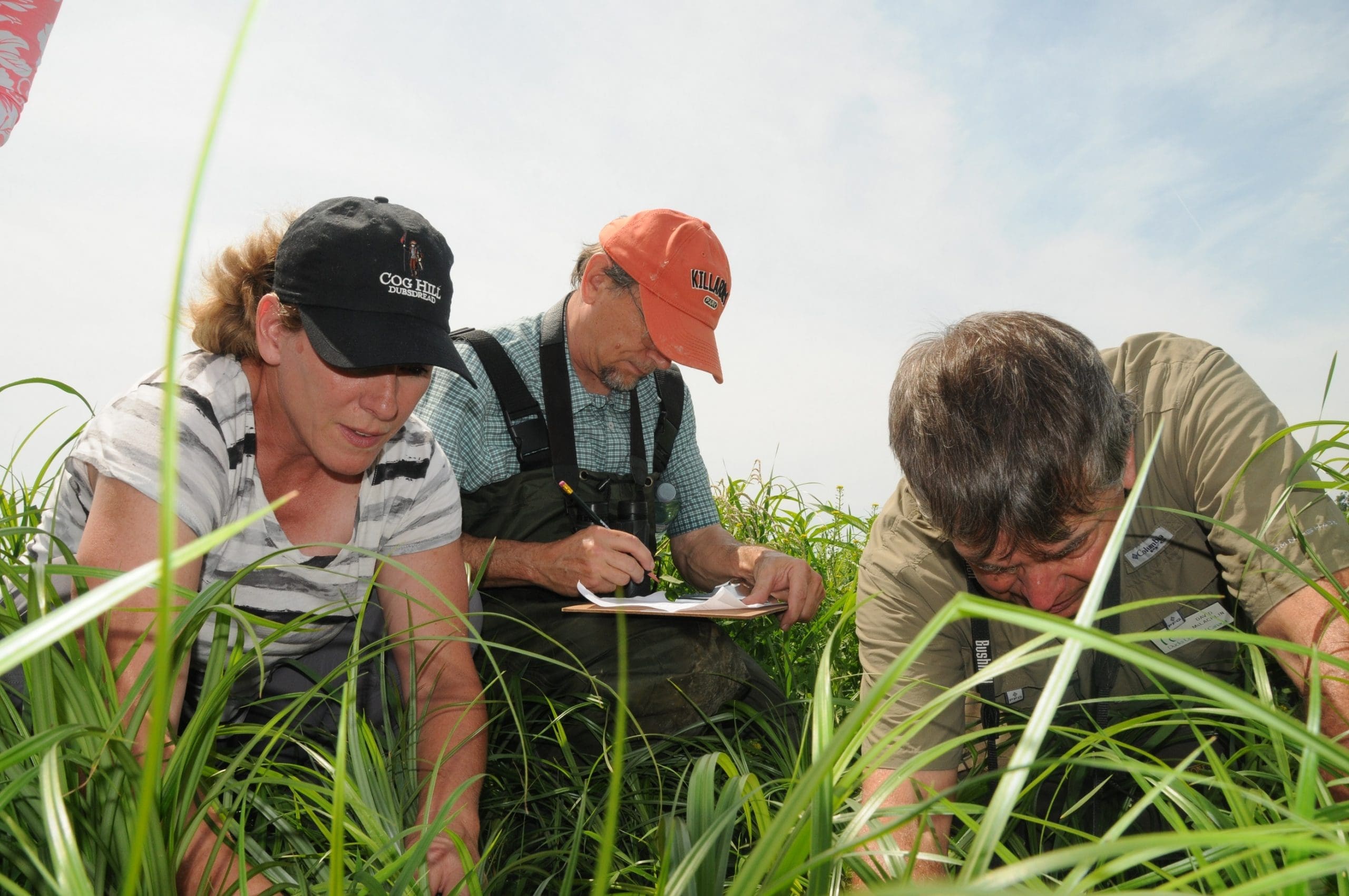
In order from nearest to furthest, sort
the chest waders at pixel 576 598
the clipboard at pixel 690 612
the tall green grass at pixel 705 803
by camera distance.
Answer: the tall green grass at pixel 705 803
the clipboard at pixel 690 612
the chest waders at pixel 576 598

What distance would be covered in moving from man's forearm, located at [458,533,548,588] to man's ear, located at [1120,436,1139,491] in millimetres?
1615

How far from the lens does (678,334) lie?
126 inches

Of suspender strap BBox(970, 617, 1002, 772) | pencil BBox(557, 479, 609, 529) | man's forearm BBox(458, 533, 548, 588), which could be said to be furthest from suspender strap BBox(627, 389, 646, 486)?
suspender strap BBox(970, 617, 1002, 772)

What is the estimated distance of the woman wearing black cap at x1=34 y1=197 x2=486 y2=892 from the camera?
162 cm

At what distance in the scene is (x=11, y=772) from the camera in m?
1.01

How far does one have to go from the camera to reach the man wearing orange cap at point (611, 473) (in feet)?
8.79

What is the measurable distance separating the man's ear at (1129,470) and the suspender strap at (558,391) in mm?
1677

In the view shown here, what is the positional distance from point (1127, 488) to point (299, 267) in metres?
1.75

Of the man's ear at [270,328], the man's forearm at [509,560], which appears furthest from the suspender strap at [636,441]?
the man's ear at [270,328]

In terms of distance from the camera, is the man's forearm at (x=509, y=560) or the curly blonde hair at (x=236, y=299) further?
the man's forearm at (x=509, y=560)

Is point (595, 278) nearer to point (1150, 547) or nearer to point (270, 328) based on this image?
point (270, 328)

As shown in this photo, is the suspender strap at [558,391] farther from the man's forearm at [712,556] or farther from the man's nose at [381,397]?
the man's nose at [381,397]

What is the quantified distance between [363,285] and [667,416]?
5.64 ft

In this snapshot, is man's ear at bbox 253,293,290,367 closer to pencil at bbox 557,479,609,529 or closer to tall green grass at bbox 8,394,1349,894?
tall green grass at bbox 8,394,1349,894
